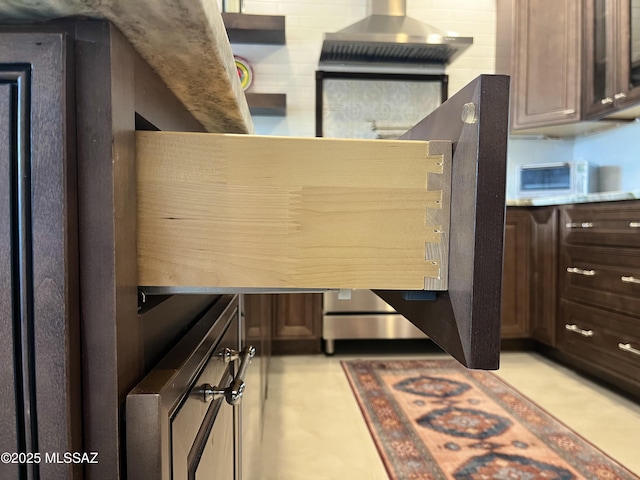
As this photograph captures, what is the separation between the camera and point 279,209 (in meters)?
0.43

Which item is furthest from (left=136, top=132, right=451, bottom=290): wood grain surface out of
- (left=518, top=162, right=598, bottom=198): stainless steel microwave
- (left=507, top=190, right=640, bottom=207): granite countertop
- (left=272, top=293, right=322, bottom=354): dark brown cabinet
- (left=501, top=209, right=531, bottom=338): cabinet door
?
(left=518, top=162, right=598, bottom=198): stainless steel microwave

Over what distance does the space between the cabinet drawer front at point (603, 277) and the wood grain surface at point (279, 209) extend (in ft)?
6.01

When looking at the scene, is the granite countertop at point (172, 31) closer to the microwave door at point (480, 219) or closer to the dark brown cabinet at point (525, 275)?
the microwave door at point (480, 219)

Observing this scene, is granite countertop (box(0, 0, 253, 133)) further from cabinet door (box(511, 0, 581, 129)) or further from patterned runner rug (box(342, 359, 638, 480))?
cabinet door (box(511, 0, 581, 129))

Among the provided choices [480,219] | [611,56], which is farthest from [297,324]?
[480,219]

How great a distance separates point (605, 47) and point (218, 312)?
2578mm

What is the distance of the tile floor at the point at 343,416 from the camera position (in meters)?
1.39

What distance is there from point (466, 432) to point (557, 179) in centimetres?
187

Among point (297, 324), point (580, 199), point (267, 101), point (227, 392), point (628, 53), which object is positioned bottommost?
point (297, 324)

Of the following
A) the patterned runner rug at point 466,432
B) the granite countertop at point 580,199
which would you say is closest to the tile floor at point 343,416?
the patterned runner rug at point 466,432

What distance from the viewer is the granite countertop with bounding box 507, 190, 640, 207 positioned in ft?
6.17

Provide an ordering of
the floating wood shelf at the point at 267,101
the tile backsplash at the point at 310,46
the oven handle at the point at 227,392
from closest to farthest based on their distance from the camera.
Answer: the oven handle at the point at 227,392, the floating wood shelf at the point at 267,101, the tile backsplash at the point at 310,46

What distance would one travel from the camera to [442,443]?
5.00 ft

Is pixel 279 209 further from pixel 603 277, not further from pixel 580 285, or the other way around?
pixel 580 285
